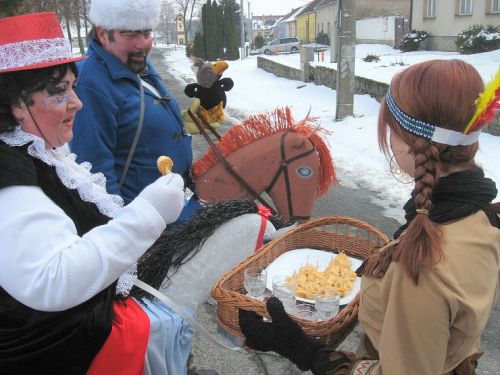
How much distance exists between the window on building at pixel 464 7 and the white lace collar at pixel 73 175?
22.1 meters

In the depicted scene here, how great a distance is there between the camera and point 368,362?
1547 millimetres

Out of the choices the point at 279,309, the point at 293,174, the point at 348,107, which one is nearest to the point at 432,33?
the point at 348,107

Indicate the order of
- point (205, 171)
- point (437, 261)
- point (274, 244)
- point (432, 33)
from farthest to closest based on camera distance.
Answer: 1. point (432, 33)
2. point (205, 171)
3. point (274, 244)
4. point (437, 261)

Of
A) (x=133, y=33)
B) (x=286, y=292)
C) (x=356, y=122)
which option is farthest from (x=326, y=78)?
(x=286, y=292)

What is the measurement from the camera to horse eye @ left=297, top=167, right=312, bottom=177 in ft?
10.4

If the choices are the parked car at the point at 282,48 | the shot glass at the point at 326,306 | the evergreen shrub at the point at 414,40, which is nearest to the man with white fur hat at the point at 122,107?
the shot glass at the point at 326,306

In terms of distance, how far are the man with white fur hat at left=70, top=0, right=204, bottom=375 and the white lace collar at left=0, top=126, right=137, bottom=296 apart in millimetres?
481

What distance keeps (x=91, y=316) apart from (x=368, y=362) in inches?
34.2

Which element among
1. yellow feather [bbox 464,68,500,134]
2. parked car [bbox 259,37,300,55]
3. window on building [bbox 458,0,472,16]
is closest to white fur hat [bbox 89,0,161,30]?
yellow feather [bbox 464,68,500,134]

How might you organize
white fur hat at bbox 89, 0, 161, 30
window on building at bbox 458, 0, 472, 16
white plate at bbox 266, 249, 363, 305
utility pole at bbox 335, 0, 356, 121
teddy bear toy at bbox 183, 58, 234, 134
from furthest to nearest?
window on building at bbox 458, 0, 472, 16 < utility pole at bbox 335, 0, 356, 121 < teddy bear toy at bbox 183, 58, 234, 134 < white fur hat at bbox 89, 0, 161, 30 < white plate at bbox 266, 249, 363, 305

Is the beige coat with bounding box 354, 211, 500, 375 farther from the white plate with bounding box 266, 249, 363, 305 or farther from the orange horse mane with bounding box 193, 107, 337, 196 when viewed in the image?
the orange horse mane with bounding box 193, 107, 337, 196

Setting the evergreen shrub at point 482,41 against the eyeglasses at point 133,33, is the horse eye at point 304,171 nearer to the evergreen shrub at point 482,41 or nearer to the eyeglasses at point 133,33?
the eyeglasses at point 133,33

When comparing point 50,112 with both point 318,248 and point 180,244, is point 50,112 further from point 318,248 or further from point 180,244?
point 318,248

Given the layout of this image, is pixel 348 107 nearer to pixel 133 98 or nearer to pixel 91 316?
pixel 133 98
